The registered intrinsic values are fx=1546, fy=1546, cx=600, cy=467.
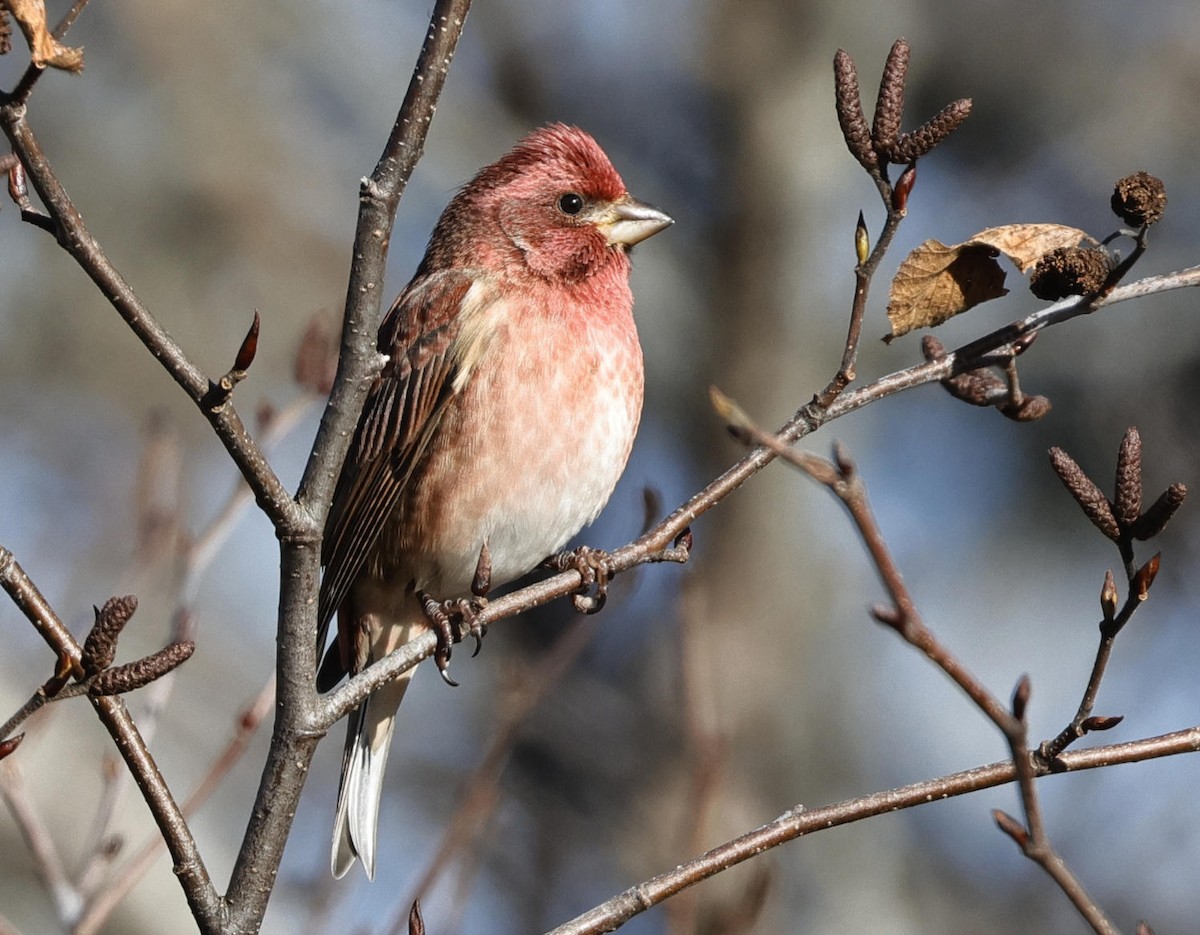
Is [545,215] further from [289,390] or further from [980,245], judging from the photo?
[289,390]

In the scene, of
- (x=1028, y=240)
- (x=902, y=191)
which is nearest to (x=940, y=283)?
(x=1028, y=240)

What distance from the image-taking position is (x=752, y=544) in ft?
40.9

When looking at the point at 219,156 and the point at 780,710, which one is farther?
the point at 219,156

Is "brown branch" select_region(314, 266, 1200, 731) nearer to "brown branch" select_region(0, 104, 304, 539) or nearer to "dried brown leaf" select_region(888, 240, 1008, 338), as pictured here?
"dried brown leaf" select_region(888, 240, 1008, 338)

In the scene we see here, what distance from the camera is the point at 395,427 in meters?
5.40

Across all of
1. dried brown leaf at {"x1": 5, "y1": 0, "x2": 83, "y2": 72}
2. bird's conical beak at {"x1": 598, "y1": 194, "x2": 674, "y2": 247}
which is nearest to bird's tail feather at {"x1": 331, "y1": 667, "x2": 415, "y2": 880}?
bird's conical beak at {"x1": 598, "y1": 194, "x2": 674, "y2": 247}

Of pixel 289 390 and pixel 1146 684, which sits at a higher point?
pixel 289 390

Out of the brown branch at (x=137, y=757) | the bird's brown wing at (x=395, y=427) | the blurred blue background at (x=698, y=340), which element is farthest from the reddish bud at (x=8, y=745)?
the blurred blue background at (x=698, y=340)

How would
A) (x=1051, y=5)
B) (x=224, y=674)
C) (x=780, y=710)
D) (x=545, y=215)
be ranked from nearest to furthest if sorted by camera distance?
1. (x=545, y=215)
2. (x=224, y=674)
3. (x=780, y=710)
4. (x=1051, y=5)

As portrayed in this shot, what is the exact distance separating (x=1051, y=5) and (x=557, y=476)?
9.56 metres

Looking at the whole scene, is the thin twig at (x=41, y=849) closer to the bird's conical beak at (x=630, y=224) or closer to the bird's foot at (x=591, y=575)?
the bird's foot at (x=591, y=575)

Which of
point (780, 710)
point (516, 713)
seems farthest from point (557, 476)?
point (780, 710)

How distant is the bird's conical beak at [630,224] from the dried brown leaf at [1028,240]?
234 cm

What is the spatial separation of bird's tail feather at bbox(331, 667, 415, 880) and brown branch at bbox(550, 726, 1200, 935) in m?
2.04
